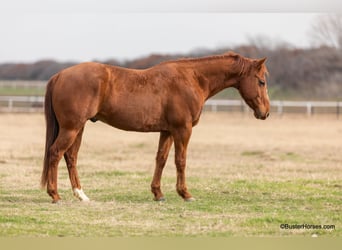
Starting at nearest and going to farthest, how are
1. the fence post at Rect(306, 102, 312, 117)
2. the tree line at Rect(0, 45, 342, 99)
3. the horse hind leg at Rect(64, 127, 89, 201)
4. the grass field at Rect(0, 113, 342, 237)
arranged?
the grass field at Rect(0, 113, 342, 237)
the horse hind leg at Rect(64, 127, 89, 201)
the fence post at Rect(306, 102, 312, 117)
the tree line at Rect(0, 45, 342, 99)

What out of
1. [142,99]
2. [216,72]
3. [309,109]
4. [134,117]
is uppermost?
[216,72]

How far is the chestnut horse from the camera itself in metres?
10.1

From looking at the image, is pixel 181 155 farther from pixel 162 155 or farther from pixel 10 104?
pixel 10 104

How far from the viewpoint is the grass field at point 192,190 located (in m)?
8.11

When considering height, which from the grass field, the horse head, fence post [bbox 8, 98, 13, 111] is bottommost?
fence post [bbox 8, 98, 13, 111]

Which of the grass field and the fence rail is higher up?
the grass field

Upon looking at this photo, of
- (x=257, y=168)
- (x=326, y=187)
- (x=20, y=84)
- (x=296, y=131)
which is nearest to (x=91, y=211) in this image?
(x=326, y=187)

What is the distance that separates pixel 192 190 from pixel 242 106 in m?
27.4

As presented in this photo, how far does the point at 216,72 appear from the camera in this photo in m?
10.9

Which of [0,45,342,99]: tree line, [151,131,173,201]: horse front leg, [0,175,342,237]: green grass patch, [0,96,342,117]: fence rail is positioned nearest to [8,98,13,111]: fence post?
[0,96,342,117]: fence rail

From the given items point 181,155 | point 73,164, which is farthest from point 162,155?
point 73,164

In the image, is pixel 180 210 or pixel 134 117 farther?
pixel 134 117

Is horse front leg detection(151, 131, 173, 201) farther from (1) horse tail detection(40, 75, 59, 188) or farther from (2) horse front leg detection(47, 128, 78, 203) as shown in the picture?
(1) horse tail detection(40, 75, 59, 188)

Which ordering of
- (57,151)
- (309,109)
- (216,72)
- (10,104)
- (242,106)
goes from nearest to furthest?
(57,151) < (216,72) < (309,109) < (242,106) < (10,104)
